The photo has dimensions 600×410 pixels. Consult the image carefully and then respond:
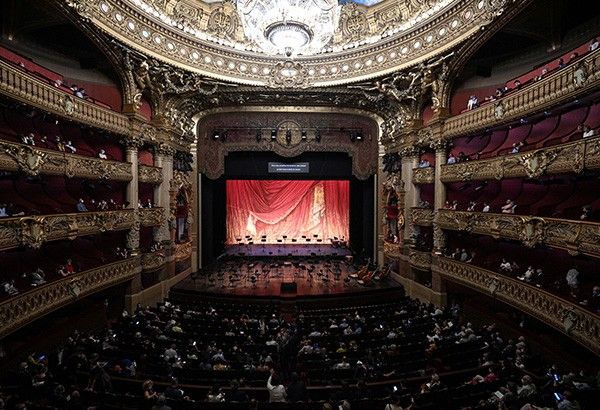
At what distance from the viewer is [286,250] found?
25.2 metres

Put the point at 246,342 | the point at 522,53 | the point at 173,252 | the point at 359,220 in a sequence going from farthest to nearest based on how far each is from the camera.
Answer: the point at 359,220
the point at 173,252
the point at 522,53
the point at 246,342

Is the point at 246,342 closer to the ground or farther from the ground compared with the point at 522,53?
closer to the ground

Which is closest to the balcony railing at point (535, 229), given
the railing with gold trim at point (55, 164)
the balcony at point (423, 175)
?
the balcony at point (423, 175)

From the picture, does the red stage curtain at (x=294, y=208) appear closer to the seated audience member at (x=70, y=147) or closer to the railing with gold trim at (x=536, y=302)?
the railing with gold trim at (x=536, y=302)

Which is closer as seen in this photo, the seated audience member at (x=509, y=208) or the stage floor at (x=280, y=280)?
the seated audience member at (x=509, y=208)

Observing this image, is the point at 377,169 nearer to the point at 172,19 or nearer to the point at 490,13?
the point at 490,13

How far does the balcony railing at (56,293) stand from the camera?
337 inches

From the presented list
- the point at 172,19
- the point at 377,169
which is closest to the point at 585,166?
the point at 377,169

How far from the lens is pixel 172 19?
14.9 metres

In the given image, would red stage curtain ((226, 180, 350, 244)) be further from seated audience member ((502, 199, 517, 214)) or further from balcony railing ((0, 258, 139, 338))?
seated audience member ((502, 199, 517, 214))

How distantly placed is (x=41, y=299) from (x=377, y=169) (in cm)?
1658

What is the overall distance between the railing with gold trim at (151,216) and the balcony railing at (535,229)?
41.1 feet

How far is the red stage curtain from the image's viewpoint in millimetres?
27484

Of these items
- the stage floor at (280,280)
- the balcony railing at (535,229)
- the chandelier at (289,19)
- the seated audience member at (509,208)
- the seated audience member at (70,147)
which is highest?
the chandelier at (289,19)
